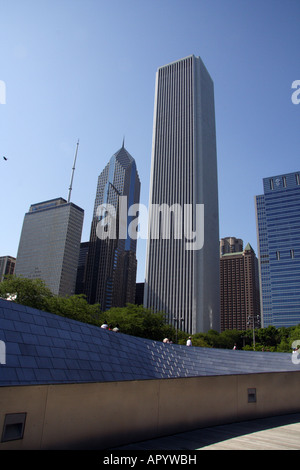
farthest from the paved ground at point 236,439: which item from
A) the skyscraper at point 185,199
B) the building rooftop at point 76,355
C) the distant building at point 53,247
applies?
the distant building at point 53,247

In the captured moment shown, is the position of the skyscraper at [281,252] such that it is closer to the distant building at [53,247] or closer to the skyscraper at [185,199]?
the skyscraper at [185,199]

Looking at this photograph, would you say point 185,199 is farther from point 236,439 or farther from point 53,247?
point 236,439

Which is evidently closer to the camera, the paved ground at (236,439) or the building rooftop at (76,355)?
the building rooftop at (76,355)

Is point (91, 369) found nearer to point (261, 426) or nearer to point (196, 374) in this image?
point (196, 374)

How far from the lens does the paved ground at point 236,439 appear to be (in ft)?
30.3

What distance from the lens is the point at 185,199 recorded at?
134 metres

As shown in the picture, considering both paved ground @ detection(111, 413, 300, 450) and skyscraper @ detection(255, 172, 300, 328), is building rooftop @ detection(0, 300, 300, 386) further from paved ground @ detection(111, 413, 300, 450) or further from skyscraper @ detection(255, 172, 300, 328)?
skyscraper @ detection(255, 172, 300, 328)

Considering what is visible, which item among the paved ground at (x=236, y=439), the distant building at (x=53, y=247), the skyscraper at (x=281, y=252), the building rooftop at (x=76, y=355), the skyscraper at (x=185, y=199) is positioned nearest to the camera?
the building rooftop at (x=76, y=355)

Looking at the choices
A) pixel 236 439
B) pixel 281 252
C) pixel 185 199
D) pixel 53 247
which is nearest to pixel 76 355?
pixel 236 439

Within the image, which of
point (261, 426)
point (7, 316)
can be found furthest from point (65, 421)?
point (261, 426)

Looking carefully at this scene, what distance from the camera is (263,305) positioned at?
166 m

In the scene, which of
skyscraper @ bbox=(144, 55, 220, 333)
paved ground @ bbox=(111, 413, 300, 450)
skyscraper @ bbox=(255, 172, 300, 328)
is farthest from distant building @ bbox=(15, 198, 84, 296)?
paved ground @ bbox=(111, 413, 300, 450)

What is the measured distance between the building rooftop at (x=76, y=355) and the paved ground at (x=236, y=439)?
1755mm

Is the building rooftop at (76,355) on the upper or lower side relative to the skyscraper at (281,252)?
lower
